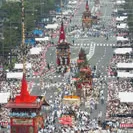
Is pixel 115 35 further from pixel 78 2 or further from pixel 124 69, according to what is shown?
pixel 78 2

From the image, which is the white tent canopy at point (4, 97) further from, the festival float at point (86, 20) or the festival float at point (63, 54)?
the festival float at point (86, 20)

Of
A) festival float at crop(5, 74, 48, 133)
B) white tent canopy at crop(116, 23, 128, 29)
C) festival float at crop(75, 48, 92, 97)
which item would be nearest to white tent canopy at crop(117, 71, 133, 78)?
festival float at crop(75, 48, 92, 97)

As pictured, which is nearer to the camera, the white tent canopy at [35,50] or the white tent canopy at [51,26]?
the white tent canopy at [35,50]

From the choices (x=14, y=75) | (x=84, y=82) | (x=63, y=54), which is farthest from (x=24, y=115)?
(x=63, y=54)

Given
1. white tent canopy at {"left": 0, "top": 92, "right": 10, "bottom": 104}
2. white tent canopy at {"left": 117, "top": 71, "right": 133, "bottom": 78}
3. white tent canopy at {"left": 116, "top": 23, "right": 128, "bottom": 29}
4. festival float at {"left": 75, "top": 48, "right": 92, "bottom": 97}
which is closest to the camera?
white tent canopy at {"left": 0, "top": 92, "right": 10, "bottom": 104}

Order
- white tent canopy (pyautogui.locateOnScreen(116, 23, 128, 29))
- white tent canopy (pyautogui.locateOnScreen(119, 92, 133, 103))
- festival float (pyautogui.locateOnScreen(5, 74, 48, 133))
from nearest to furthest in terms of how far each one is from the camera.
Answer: festival float (pyautogui.locateOnScreen(5, 74, 48, 133)) → white tent canopy (pyautogui.locateOnScreen(119, 92, 133, 103)) → white tent canopy (pyautogui.locateOnScreen(116, 23, 128, 29))

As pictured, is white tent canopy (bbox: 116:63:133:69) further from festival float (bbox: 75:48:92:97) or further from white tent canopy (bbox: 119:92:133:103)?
white tent canopy (bbox: 119:92:133:103)

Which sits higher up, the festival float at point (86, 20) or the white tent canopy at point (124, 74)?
the festival float at point (86, 20)

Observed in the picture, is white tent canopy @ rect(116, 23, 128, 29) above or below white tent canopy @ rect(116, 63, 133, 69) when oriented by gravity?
above

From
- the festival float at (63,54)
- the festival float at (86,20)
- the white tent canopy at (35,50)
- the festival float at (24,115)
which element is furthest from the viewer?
the festival float at (86,20)

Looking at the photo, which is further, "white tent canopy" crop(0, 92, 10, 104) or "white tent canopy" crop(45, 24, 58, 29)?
"white tent canopy" crop(45, 24, 58, 29)

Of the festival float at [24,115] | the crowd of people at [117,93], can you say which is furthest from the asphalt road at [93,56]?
the festival float at [24,115]

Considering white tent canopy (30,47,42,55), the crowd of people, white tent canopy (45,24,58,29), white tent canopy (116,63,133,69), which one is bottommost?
the crowd of people

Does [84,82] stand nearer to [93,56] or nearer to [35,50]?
[93,56]
